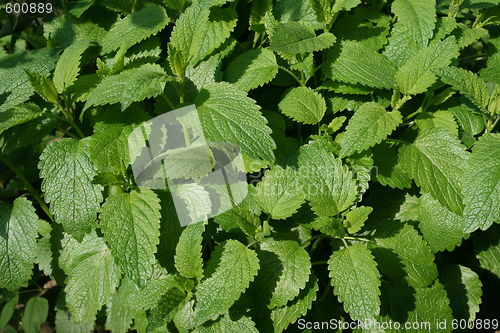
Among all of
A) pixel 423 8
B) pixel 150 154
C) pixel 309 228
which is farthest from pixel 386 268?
pixel 423 8

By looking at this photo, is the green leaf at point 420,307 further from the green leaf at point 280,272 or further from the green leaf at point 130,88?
the green leaf at point 130,88

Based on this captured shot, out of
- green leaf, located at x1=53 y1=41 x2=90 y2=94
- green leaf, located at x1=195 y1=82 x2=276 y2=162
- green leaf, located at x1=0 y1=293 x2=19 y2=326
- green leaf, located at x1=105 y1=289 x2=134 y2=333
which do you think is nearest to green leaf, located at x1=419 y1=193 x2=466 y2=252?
green leaf, located at x1=195 y1=82 x2=276 y2=162

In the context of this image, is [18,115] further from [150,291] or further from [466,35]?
[466,35]

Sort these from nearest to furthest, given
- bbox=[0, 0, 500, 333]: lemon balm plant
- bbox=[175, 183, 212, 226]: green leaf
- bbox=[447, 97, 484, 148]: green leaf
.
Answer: bbox=[0, 0, 500, 333]: lemon balm plant, bbox=[175, 183, 212, 226]: green leaf, bbox=[447, 97, 484, 148]: green leaf

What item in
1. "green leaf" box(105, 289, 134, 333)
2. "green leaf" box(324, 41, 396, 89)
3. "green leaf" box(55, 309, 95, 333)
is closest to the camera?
"green leaf" box(324, 41, 396, 89)

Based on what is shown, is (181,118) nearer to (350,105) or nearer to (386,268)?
(350,105)

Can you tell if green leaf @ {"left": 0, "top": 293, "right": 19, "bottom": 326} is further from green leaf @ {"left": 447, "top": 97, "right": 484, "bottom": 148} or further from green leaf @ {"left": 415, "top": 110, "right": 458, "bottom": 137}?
green leaf @ {"left": 447, "top": 97, "right": 484, "bottom": 148}

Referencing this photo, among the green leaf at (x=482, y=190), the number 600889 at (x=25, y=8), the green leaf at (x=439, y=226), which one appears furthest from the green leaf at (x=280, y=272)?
the number 600889 at (x=25, y=8)
